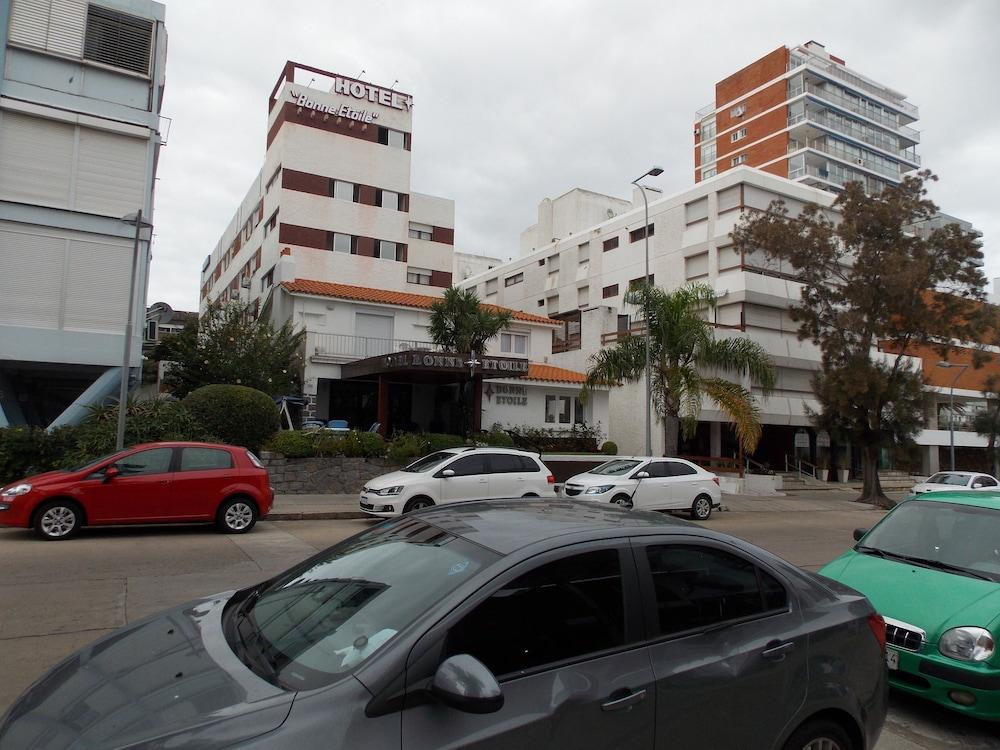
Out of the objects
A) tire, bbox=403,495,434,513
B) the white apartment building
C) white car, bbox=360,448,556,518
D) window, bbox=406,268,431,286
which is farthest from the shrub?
window, bbox=406,268,431,286

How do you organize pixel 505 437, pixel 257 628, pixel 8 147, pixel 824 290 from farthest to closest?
1. pixel 824 290
2. pixel 505 437
3. pixel 8 147
4. pixel 257 628

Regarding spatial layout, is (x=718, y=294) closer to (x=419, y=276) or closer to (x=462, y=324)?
(x=419, y=276)

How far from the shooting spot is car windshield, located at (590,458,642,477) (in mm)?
17016

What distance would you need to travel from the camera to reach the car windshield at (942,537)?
541 cm

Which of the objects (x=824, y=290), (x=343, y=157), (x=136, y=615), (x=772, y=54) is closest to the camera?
(x=136, y=615)

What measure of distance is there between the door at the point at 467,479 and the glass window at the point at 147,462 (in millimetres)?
5072

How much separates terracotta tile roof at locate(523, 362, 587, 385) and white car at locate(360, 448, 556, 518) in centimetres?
1269

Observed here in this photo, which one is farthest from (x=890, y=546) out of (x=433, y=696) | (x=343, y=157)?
(x=343, y=157)

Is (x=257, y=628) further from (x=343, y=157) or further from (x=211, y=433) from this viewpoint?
(x=343, y=157)

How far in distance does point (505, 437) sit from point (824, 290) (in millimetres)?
15118

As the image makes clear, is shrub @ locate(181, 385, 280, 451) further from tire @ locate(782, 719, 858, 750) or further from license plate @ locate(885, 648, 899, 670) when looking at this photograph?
tire @ locate(782, 719, 858, 750)

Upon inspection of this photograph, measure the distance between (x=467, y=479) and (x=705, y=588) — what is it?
11.2 meters

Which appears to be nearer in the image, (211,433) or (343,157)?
(211,433)

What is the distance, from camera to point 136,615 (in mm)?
6461
